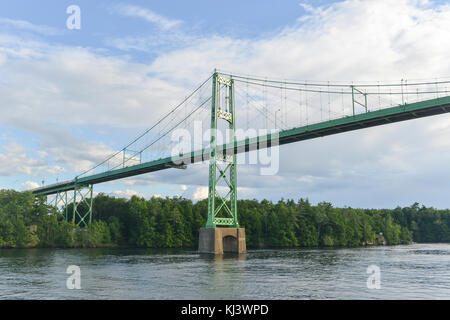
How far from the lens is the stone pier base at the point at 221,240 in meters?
56.8

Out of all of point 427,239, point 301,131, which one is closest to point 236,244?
point 301,131

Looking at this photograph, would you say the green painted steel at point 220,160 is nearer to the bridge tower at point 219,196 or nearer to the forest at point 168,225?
the bridge tower at point 219,196

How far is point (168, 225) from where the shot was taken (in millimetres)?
86312

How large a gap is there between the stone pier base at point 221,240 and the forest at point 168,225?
27.3 m

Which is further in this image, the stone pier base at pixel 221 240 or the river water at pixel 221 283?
the stone pier base at pixel 221 240

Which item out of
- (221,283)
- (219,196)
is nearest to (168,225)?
(219,196)

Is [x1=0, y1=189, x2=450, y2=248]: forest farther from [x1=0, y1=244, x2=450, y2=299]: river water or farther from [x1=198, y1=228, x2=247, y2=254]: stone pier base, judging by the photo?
[x1=0, y1=244, x2=450, y2=299]: river water

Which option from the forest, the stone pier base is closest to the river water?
the stone pier base

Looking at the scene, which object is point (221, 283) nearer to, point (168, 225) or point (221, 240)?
point (221, 240)

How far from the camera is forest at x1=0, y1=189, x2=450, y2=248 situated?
7475 cm

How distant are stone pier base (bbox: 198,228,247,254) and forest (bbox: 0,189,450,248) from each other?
27315 mm

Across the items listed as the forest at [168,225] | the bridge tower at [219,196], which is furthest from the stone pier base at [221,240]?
the forest at [168,225]
